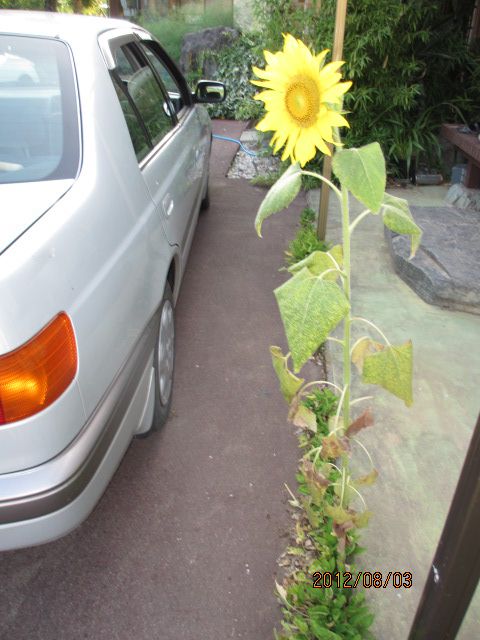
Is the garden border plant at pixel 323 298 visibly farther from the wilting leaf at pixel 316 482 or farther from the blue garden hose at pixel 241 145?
the blue garden hose at pixel 241 145

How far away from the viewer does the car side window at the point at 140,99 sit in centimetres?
252

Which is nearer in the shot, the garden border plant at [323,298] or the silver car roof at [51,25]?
the garden border plant at [323,298]

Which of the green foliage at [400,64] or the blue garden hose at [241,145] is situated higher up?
the green foliage at [400,64]

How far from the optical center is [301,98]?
→ 1244 mm

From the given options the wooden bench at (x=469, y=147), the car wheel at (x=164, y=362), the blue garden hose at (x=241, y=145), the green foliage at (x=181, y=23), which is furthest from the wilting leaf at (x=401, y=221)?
the green foliage at (x=181, y=23)

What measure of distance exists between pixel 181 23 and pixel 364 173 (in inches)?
461

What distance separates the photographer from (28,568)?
6.77 feet

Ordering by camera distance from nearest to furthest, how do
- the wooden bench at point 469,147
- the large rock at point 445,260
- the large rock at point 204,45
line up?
1. the large rock at point 445,260
2. the wooden bench at point 469,147
3. the large rock at point 204,45

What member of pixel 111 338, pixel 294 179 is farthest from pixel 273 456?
pixel 294 179

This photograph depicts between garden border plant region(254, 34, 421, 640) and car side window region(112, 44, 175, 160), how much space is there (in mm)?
1203

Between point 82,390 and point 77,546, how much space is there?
89cm

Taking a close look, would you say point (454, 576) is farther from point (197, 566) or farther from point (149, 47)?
point (149, 47)

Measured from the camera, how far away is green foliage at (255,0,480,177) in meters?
5.32

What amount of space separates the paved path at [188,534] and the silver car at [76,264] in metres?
0.26
